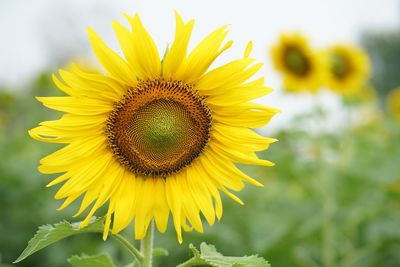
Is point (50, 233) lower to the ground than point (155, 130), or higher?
lower

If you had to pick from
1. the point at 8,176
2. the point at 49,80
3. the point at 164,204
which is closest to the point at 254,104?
the point at 164,204

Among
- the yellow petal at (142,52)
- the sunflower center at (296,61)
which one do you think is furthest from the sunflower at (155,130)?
the sunflower center at (296,61)

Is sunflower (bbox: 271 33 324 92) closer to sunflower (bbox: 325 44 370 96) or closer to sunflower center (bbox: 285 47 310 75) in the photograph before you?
sunflower center (bbox: 285 47 310 75)

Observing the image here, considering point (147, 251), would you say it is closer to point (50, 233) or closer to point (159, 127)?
point (50, 233)

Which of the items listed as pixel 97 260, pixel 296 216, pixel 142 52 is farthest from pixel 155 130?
pixel 296 216

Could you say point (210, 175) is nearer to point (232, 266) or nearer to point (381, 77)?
point (232, 266)

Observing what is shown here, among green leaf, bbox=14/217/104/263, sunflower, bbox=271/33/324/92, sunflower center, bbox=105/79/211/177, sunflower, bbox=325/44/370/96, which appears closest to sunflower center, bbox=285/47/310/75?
sunflower, bbox=271/33/324/92
